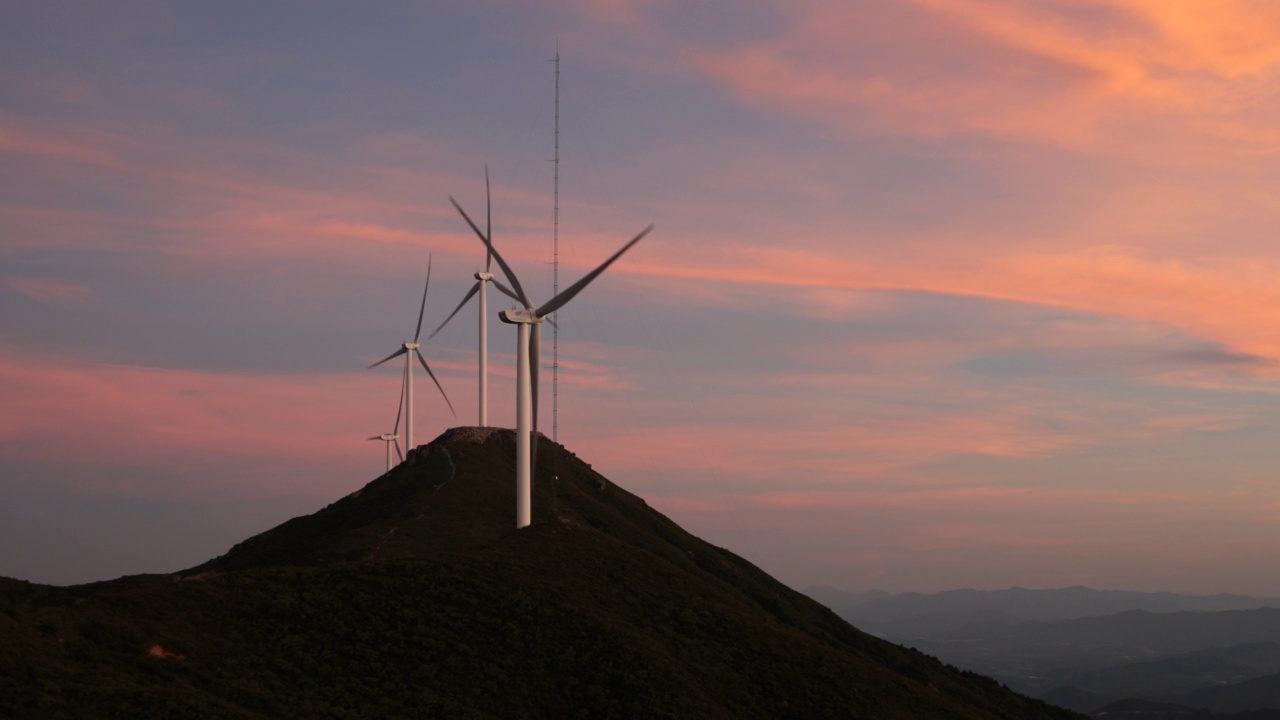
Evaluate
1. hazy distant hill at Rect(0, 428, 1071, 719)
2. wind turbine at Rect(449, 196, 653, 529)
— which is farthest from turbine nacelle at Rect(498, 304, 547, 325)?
hazy distant hill at Rect(0, 428, 1071, 719)

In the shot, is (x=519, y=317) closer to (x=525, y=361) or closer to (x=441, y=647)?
(x=525, y=361)

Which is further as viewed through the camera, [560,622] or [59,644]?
[560,622]

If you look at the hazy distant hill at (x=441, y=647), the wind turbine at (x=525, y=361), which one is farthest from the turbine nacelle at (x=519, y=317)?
the hazy distant hill at (x=441, y=647)

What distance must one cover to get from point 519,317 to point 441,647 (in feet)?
129

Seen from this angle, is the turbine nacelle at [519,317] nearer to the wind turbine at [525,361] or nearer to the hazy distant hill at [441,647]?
the wind turbine at [525,361]

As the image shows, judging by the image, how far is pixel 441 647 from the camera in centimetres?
8319

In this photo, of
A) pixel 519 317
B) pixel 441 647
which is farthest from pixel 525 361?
pixel 441 647

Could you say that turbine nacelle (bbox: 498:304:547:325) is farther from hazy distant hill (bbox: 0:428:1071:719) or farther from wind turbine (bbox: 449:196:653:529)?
hazy distant hill (bbox: 0:428:1071:719)

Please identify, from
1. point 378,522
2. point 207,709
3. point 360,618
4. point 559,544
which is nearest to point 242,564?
point 378,522

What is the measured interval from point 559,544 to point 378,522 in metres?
52.4

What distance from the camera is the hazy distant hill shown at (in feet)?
221

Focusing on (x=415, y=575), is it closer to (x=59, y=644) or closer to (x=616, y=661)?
(x=616, y=661)

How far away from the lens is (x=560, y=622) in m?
90.3

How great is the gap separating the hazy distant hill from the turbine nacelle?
71.4 ft
